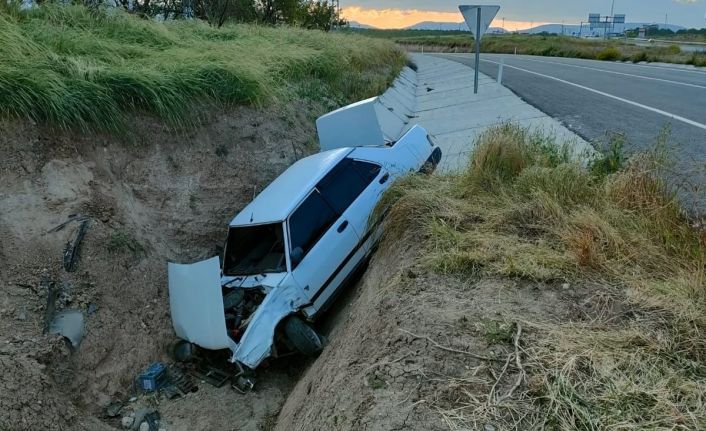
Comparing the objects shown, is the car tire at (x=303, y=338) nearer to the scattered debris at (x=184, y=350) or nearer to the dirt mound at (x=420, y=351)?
the dirt mound at (x=420, y=351)

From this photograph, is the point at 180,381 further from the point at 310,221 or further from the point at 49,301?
the point at 310,221

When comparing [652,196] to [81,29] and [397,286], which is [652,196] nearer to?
[397,286]

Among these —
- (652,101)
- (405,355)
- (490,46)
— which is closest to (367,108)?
(405,355)

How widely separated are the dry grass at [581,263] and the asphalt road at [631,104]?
1.57 metres

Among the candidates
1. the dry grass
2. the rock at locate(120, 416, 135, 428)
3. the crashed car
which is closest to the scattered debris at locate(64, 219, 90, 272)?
the crashed car

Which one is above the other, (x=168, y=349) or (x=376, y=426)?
(x=376, y=426)

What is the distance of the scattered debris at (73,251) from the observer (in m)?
6.29

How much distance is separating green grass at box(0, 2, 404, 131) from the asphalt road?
5.71 meters

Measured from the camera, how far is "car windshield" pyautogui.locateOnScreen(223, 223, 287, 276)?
6277mm

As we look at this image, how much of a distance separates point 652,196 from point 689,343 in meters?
1.98

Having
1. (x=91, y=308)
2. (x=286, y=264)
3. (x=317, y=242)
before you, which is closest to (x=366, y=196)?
(x=317, y=242)

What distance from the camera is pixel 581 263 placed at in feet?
13.9

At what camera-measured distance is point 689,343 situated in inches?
128

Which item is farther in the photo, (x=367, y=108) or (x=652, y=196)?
(x=367, y=108)
